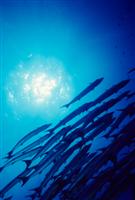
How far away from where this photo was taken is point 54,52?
9.64m

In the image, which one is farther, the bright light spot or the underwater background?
the bright light spot

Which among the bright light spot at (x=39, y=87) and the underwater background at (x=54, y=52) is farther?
the bright light spot at (x=39, y=87)

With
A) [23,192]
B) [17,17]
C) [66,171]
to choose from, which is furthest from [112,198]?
[23,192]

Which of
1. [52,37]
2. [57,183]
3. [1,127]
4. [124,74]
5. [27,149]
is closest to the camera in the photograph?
[57,183]

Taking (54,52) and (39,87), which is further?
(39,87)

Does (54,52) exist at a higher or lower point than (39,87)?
higher

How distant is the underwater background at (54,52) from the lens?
30.0ft

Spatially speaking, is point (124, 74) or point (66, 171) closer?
point (66, 171)

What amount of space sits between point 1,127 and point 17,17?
14.6ft

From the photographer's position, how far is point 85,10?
9859 millimetres

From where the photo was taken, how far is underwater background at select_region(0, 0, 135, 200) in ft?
30.0

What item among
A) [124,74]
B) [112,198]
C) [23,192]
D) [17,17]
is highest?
[17,17]

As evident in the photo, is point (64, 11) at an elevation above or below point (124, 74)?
above

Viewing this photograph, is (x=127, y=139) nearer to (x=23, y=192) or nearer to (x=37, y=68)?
(x=37, y=68)
